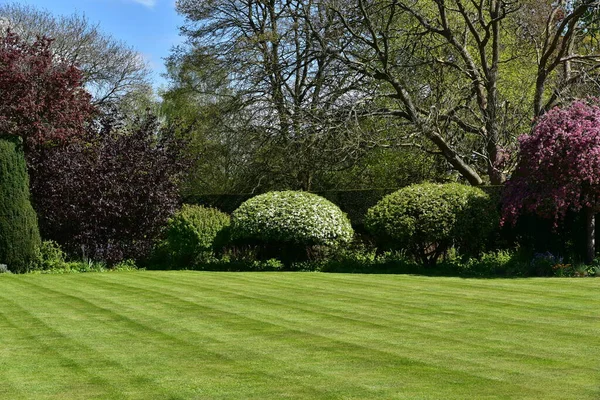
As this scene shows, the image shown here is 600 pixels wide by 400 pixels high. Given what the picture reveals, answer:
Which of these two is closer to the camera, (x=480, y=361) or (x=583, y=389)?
(x=583, y=389)

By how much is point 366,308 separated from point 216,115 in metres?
17.6

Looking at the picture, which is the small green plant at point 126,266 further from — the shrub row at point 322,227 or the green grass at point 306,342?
the green grass at point 306,342

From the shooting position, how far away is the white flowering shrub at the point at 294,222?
1777 cm

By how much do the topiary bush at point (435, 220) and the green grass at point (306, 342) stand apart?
3340mm

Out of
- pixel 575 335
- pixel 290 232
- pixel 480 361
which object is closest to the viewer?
pixel 480 361

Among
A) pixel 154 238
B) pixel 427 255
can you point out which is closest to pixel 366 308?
pixel 427 255

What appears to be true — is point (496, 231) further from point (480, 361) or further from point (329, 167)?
point (480, 361)

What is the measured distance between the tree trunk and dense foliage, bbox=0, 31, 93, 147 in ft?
39.4

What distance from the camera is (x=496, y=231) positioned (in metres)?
16.7

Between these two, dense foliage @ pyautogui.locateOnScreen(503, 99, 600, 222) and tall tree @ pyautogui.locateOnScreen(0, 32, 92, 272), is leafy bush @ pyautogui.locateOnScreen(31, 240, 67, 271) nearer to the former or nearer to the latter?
tall tree @ pyautogui.locateOnScreen(0, 32, 92, 272)

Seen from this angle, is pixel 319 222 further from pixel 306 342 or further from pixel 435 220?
pixel 306 342

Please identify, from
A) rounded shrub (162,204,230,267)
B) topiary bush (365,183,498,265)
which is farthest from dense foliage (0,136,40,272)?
topiary bush (365,183,498,265)

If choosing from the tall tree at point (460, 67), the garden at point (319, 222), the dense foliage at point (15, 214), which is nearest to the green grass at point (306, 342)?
the garden at point (319, 222)

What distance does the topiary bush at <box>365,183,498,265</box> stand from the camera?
53.2ft
